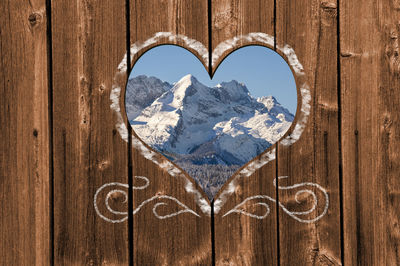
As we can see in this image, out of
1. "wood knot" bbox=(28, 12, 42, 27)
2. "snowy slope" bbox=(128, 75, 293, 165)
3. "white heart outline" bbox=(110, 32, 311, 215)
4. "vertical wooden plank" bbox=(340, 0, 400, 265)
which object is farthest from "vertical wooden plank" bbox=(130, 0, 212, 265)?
"vertical wooden plank" bbox=(340, 0, 400, 265)

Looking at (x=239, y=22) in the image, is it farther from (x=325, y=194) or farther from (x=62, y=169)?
(x=62, y=169)

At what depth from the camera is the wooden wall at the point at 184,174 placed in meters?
1.29

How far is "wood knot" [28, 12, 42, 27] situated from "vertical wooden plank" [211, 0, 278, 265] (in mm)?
671

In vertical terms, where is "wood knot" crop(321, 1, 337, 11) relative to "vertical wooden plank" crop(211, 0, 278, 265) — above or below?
above

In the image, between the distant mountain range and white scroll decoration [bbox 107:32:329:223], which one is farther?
the distant mountain range

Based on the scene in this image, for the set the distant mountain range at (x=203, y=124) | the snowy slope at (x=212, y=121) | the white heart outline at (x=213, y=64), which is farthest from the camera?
the snowy slope at (x=212, y=121)

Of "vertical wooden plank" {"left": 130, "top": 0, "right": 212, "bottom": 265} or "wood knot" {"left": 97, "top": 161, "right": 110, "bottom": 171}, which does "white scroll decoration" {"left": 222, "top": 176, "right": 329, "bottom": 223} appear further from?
"wood knot" {"left": 97, "top": 161, "right": 110, "bottom": 171}

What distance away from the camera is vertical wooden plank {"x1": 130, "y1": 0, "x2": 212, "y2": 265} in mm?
1281

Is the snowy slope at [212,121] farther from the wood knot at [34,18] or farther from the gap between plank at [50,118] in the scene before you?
the wood knot at [34,18]

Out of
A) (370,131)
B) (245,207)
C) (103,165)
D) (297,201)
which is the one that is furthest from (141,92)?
(370,131)

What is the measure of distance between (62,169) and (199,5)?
80 cm

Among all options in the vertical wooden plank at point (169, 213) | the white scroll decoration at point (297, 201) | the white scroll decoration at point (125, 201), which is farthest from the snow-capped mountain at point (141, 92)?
the white scroll decoration at point (297, 201)

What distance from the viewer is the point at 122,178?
1.29 metres

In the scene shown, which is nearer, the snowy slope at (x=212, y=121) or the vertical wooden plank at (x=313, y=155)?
the vertical wooden plank at (x=313, y=155)
